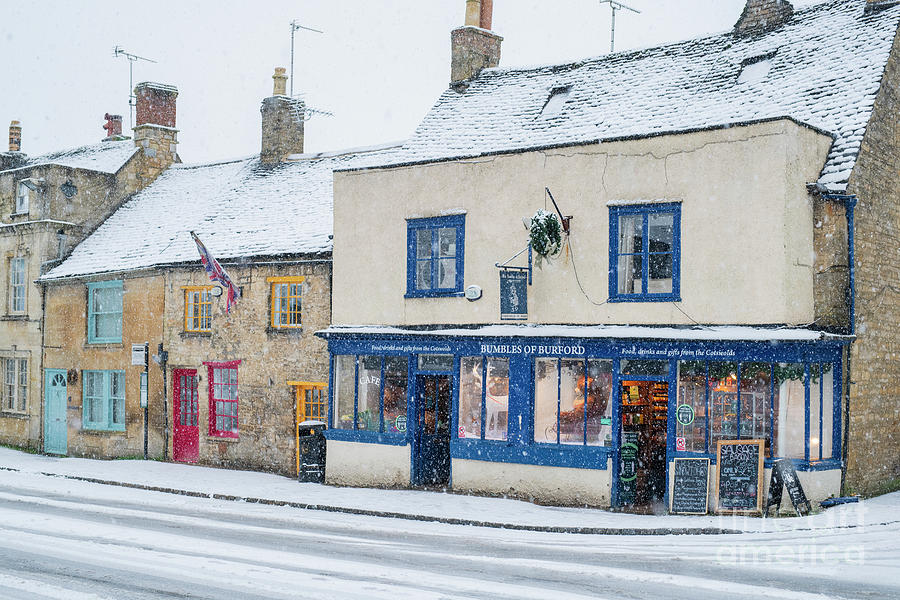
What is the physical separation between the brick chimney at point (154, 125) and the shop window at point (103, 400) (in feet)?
25.0

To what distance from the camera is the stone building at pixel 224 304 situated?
23828mm

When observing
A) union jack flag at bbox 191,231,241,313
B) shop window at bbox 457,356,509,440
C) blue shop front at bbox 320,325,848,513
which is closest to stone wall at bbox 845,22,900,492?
blue shop front at bbox 320,325,848,513

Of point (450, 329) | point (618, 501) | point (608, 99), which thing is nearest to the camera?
point (618, 501)

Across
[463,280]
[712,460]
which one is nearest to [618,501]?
[712,460]

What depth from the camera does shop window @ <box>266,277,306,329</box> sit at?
78.7ft

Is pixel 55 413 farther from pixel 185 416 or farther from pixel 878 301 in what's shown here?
pixel 878 301

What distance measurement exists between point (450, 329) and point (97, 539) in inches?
314

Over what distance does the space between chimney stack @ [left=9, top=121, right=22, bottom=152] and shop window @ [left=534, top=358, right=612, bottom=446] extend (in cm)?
2542

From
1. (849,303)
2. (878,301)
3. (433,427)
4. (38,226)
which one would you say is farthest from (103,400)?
(878,301)

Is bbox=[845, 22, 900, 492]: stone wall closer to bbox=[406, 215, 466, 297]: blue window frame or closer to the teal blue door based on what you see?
bbox=[406, 215, 466, 297]: blue window frame

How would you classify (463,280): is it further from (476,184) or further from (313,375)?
(313,375)

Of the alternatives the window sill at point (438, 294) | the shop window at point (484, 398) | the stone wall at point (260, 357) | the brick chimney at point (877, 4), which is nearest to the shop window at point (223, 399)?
the stone wall at point (260, 357)

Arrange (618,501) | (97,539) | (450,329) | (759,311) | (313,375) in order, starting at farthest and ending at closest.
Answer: (313,375) → (450,329) → (618,501) → (759,311) → (97,539)

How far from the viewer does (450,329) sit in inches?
785
